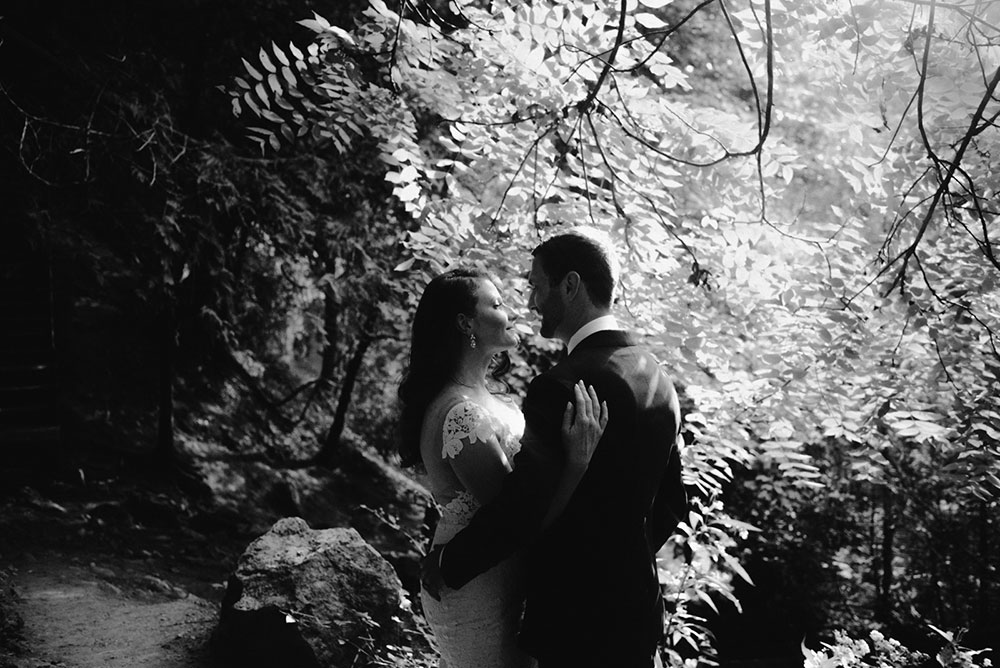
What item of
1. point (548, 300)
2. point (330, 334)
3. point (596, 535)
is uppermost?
point (330, 334)

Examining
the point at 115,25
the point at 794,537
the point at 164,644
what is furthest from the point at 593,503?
the point at 794,537

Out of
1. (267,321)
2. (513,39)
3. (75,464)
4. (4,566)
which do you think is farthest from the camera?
(267,321)

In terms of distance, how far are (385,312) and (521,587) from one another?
670cm

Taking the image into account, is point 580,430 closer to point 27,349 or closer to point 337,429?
point 27,349

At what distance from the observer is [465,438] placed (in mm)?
2078

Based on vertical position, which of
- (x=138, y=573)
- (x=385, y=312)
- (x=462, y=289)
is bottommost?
(x=138, y=573)

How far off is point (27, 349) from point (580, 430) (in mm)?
7619

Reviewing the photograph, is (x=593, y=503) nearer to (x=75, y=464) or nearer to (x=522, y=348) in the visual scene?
(x=522, y=348)

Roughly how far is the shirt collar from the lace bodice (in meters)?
0.27

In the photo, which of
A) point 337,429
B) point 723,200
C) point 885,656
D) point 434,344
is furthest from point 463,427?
point 337,429

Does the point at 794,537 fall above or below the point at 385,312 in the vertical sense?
below

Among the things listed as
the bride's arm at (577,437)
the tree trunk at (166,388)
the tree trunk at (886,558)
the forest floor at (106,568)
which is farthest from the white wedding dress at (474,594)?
the tree trunk at (886,558)

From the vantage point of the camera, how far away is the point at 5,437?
7.36m

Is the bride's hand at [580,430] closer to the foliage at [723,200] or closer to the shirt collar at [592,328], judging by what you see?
the shirt collar at [592,328]
